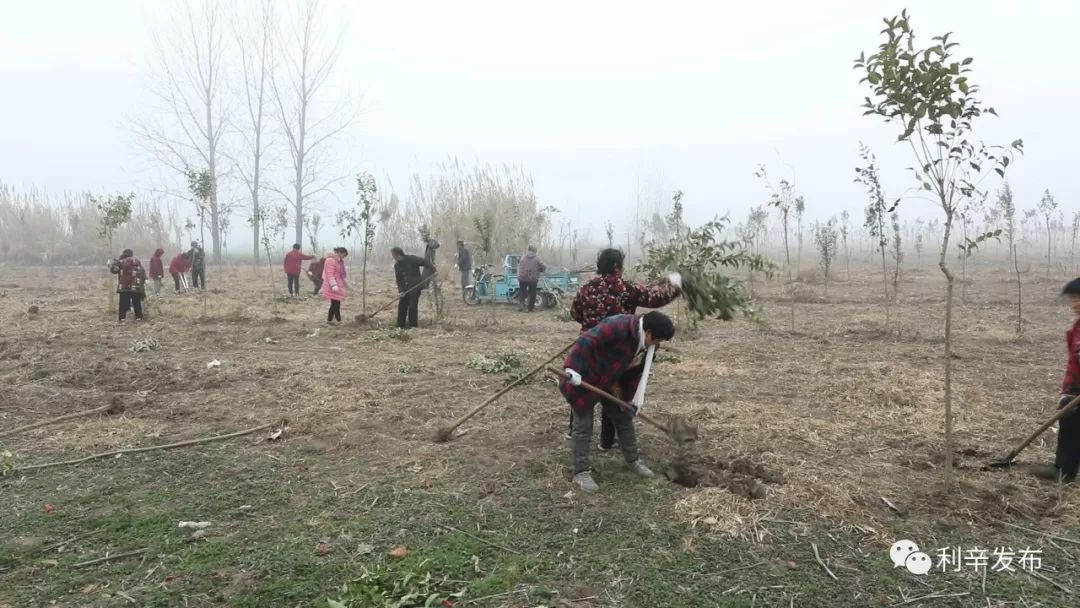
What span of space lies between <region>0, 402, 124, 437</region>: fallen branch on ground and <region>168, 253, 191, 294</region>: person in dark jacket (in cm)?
1260

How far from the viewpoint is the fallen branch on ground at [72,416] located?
18.6ft

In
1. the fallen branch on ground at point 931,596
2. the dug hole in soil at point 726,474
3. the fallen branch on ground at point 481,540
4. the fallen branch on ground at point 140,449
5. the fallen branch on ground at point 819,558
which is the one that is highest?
the fallen branch on ground at point 140,449

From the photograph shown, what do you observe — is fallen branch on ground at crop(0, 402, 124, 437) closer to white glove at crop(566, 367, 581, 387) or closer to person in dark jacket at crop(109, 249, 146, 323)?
white glove at crop(566, 367, 581, 387)

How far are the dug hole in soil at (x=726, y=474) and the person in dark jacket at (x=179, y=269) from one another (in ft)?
55.3

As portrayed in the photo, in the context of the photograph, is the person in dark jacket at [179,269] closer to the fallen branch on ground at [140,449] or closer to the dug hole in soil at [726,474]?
the fallen branch on ground at [140,449]

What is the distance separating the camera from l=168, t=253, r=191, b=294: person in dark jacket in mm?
17594

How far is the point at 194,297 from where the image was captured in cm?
1648

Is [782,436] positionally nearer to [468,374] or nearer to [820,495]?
[820,495]

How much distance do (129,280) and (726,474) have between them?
11424mm

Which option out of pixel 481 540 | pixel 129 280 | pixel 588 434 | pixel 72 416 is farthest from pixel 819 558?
pixel 129 280

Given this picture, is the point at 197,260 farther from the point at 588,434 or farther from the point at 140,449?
the point at 588,434

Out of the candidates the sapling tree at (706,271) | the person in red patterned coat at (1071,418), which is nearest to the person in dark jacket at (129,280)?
the sapling tree at (706,271)

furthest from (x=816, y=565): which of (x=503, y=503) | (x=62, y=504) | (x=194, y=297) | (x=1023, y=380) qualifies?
(x=194, y=297)

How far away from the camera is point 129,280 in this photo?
11.7 meters
